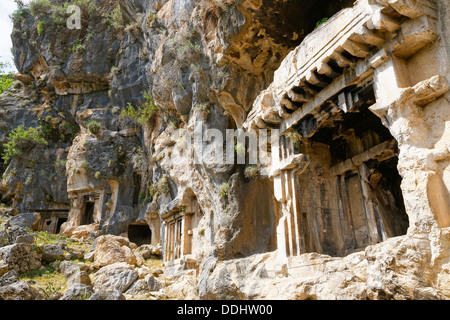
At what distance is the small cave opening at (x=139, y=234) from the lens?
2147cm

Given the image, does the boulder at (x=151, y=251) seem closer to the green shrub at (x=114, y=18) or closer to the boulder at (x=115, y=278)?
the boulder at (x=115, y=278)

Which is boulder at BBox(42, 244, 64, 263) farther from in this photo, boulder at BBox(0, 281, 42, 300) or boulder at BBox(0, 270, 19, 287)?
boulder at BBox(0, 281, 42, 300)

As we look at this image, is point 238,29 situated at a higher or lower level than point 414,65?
higher

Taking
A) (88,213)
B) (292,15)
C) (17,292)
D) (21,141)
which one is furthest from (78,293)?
(21,141)

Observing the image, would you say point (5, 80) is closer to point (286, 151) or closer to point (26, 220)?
point (26, 220)

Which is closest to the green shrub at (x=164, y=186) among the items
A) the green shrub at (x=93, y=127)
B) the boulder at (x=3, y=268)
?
the boulder at (x=3, y=268)

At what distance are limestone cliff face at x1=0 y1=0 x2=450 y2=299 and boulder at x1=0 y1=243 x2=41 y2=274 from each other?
4902mm

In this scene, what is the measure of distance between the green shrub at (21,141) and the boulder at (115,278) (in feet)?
56.7

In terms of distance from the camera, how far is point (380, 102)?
18.5 ft

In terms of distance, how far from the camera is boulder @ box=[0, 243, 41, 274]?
406 inches

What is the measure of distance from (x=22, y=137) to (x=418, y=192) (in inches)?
998

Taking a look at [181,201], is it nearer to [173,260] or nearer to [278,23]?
[173,260]

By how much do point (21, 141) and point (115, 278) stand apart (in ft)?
60.2

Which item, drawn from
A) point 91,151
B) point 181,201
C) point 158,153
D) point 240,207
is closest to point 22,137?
point 91,151
